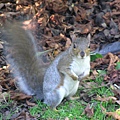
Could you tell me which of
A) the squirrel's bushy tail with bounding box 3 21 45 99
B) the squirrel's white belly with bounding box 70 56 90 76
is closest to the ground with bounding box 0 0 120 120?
the squirrel's bushy tail with bounding box 3 21 45 99

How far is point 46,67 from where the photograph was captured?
534 cm

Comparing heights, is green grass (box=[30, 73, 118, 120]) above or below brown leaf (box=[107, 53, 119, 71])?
below

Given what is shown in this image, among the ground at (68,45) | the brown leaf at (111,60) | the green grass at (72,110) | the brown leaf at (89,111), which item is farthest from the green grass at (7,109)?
the brown leaf at (111,60)

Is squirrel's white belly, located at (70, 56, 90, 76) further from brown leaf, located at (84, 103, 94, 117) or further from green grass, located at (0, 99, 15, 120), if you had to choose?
green grass, located at (0, 99, 15, 120)

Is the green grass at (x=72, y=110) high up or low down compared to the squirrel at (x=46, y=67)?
down

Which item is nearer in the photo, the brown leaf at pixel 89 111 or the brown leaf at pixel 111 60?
the brown leaf at pixel 89 111

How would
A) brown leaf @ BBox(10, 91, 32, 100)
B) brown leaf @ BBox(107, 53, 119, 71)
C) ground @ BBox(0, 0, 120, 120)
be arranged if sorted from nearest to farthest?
1. ground @ BBox(0, 0, 120, 120)
2. brown leaf @ BBox(10, 91, 32, 100)
3. brown leaf @ BBox(107, 53, 119, 71)

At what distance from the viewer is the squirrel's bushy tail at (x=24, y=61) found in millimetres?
5078

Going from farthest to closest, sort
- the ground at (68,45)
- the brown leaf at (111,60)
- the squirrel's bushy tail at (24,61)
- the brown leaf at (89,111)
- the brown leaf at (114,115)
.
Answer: the brown leaf at (111,60) < the squirrel's bushy tail at (24,61) < the ground at (68,45) < the brown leaf at (89,111) < the brown leaf at (114,115)

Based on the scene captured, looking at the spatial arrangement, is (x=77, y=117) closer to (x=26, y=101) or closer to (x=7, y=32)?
(x=26, y=101)

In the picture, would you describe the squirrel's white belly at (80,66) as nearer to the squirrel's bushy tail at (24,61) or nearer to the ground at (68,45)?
the ground at (68,45)

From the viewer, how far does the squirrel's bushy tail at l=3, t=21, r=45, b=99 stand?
508 centimetres

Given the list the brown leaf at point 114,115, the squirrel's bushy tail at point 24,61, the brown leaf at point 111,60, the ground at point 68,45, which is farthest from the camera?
the brown leaf at point 111,60

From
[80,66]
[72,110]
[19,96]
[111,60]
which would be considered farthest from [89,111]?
[111,60]
